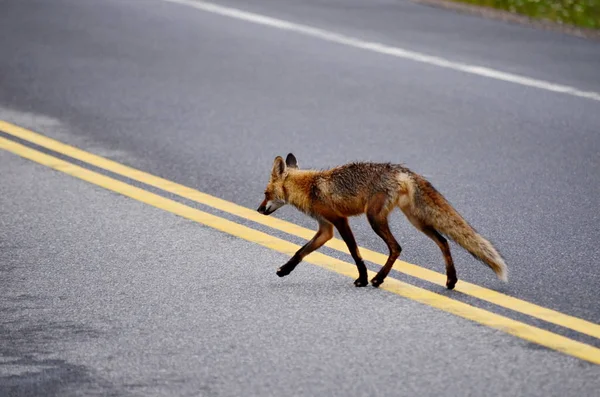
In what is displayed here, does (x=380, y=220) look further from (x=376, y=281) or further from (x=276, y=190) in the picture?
(x=276, y=190)

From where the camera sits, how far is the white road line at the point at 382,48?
1124 centimetres

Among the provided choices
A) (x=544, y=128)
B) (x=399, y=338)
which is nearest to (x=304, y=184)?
(x=399, y=338)

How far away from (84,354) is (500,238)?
108 inches

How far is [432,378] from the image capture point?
17.0 feet

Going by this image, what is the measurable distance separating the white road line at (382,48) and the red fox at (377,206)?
493cm

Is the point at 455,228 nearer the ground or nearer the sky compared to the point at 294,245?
nearer the sky

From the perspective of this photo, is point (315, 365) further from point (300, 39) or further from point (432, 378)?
point (300, 39)

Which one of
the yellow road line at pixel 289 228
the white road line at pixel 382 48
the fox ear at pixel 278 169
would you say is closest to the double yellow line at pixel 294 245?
the yellow road line at pixel 289 228

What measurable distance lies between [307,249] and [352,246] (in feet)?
0.98

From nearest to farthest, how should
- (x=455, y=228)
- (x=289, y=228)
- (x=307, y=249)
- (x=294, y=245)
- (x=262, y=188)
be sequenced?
(x=455, y=228) → (x=307, y=249) → (x=294, y=245) → (x=289, y=228) → (x=262, y=188)

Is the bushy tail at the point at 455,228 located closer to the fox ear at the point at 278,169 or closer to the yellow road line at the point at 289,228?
the yellow road line at the point at 289,228

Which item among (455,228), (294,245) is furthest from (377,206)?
(294,245)

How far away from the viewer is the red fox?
6.25 m

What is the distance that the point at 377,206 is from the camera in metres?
6.28
